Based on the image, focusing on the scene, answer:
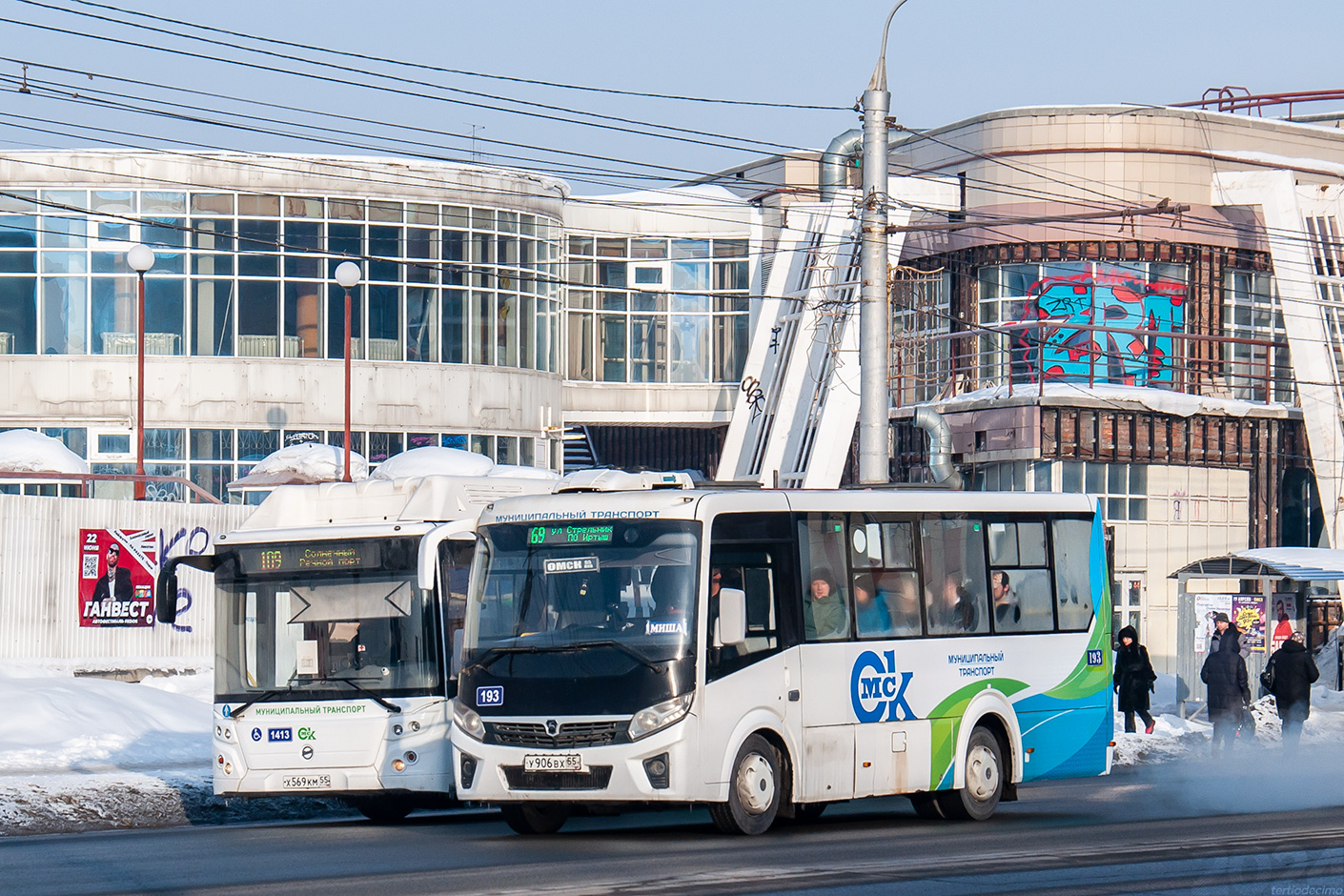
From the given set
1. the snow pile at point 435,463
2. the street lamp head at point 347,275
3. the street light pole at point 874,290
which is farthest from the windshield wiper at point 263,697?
the street lamp head at point 347,275

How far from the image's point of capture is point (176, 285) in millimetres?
43719

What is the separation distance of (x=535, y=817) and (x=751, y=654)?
2107 mm

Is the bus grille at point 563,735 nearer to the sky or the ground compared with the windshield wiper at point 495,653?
nearer to the ground

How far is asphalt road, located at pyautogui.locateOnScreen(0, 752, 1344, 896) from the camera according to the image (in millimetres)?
10773

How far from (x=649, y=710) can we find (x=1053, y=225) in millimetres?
32177

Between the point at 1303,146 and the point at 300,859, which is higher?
the point at 1303,146

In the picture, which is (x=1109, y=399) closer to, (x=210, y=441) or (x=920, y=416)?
(x=920, y=416)

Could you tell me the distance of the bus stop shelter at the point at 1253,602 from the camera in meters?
29.6

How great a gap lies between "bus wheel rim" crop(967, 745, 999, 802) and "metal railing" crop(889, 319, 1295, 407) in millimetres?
25176

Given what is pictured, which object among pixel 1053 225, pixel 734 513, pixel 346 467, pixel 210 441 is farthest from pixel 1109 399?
pixel 734 513

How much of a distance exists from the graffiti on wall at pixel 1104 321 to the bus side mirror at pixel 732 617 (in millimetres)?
29116

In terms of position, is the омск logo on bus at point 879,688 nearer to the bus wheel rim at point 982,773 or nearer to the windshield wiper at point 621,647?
the bus wheel rim at point 982,773

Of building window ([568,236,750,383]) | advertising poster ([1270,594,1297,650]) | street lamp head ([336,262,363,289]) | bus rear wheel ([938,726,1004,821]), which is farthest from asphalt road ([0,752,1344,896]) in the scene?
building window ([568,236,750,383])

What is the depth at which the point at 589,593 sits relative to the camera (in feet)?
45.5
